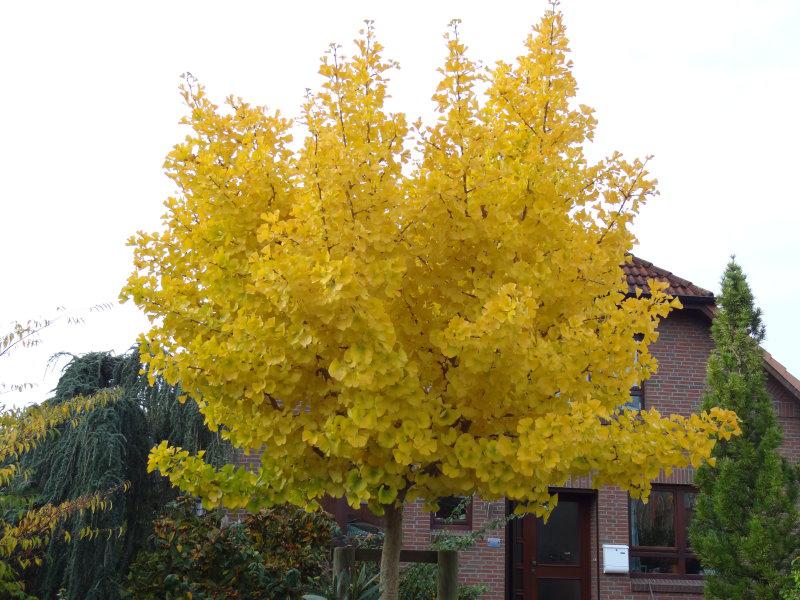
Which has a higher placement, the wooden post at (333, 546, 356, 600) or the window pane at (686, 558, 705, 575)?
the wooden post at (333, 546, 356, 600)

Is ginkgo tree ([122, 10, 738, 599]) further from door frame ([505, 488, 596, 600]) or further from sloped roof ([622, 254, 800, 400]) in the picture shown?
door frame ([505, 488, 596, 600])

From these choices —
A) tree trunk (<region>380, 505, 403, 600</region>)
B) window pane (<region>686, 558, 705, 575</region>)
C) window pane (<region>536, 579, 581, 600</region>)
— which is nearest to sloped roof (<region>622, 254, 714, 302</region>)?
window pane (<region>686, 558, 705, 575</region>)

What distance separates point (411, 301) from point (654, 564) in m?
11.1

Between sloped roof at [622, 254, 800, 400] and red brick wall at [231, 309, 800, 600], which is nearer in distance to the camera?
red brick wall at [231, 309, 800, 600]

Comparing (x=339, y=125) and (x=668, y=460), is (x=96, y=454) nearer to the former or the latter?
(x=339, y=125)

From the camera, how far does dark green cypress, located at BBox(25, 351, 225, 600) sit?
8922mm

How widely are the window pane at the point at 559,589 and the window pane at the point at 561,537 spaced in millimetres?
314

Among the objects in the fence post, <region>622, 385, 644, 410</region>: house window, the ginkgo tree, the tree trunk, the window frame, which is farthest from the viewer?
<region>622, 385, 644, 410</region>: house window

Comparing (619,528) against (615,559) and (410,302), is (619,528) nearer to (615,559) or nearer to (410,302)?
(615,559)

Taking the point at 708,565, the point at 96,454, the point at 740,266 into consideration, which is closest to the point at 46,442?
the point at 96,454

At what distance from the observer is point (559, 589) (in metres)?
14.0

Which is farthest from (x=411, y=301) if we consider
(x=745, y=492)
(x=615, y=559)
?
(x=615, y=559)

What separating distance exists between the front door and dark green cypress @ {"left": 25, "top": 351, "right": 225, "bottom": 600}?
6.38 metres

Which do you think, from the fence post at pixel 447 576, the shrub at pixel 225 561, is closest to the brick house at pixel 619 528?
the shrub at pixel 225 561
